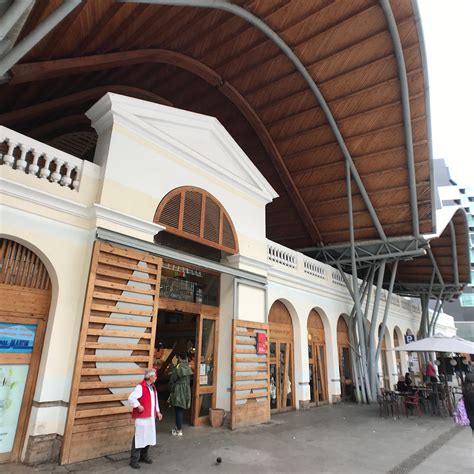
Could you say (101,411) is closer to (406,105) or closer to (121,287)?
(121,287)

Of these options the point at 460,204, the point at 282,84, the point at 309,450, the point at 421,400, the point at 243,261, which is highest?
the point at 460,204

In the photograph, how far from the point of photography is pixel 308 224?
48.3 ft

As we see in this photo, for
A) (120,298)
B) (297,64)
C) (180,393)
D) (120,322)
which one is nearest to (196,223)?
(120,298)

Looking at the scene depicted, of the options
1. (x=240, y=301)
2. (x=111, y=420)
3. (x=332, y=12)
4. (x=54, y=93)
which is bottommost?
(x=111, y=420)

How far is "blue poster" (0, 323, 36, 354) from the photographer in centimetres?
526

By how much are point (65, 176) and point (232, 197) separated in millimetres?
4438

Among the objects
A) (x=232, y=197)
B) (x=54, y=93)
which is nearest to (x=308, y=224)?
(x=232, y=197)

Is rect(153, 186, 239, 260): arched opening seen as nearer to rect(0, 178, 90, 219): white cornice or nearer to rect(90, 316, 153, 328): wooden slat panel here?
rect(0, 178, 90, 219): white cornice

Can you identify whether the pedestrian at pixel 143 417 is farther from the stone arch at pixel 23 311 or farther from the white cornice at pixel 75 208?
the white cornice at pixel 75 208

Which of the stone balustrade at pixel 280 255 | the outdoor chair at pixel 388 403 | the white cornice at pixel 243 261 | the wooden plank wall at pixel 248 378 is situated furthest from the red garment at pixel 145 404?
the outdoor chair at pixel 388 403

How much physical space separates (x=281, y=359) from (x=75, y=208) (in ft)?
25.8

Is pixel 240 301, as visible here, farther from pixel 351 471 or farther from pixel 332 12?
pixel 332 12

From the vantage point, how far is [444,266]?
2098 centimetres

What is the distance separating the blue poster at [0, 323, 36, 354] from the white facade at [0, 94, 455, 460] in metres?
0.29
